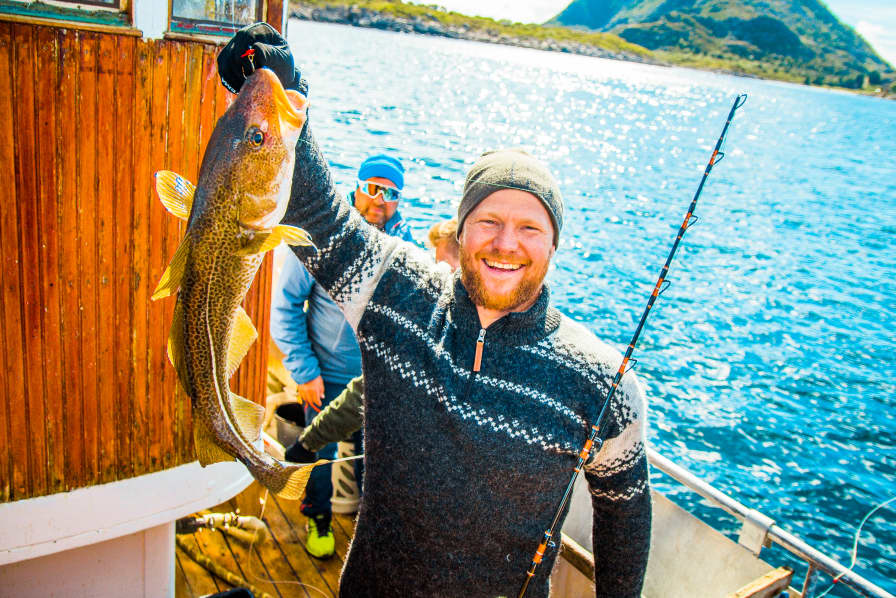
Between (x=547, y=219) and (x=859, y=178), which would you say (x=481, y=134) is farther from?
(x=547, y=219)

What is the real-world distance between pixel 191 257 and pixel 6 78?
1.44 m

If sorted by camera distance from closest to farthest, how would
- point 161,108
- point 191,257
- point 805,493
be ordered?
point 191,257 < point 161,108 < point 805,493

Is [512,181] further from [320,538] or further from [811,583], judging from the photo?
[320,538]

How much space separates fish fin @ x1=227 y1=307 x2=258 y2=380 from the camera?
2.23 m

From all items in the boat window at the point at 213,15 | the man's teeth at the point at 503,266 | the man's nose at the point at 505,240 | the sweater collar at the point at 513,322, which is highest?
the boat window at the point at 213,15

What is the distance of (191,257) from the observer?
203cm

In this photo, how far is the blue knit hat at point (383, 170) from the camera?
472cm

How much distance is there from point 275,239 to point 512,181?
894 mm

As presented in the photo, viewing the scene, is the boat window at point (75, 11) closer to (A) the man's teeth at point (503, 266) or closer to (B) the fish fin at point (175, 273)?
(B) the fish fin at point (175, 273)

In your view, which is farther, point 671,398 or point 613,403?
point 671,398

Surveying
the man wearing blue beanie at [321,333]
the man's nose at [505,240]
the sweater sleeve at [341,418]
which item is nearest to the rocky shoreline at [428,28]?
the man wearing blue beanie at [321,333]

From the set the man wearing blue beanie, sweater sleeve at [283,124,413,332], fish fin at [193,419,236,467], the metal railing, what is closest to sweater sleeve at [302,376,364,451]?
the man wearing blue beanie

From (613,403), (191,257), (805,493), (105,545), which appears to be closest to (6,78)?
(191,257)

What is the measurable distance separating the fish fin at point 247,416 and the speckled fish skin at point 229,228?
0.07ft
